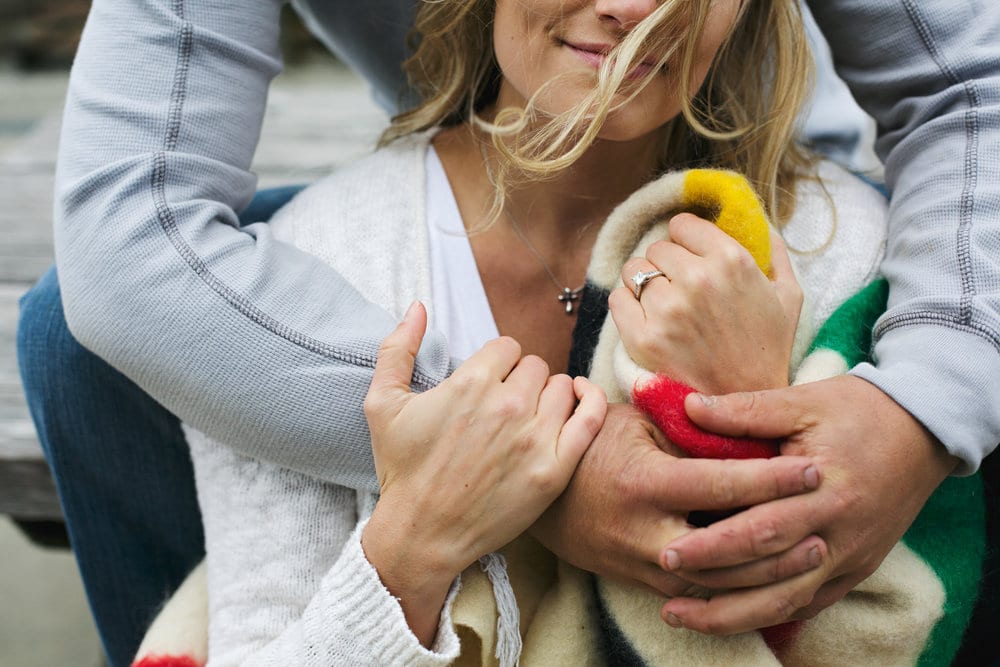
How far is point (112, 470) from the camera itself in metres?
1.28

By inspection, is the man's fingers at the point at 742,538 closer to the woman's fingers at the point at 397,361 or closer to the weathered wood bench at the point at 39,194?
the woman's fingers at the point at 397,361

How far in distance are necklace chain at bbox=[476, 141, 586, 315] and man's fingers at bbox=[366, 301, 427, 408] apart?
1.03 feet

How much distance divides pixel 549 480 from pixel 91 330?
48 centimetres

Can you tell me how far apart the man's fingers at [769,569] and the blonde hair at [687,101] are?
1.41ft

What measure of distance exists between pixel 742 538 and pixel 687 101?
49 centimetres

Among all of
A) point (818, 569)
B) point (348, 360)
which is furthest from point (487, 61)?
point (818, 569)

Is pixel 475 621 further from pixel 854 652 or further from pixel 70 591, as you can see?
pixel 70 591

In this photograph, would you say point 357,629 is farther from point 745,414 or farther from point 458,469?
point 745,414

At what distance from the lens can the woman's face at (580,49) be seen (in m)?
1.01

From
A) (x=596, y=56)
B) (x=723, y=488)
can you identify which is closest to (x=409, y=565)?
(x=723, y=488)

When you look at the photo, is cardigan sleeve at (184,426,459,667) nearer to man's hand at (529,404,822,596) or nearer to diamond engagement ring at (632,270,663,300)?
man's hand at (529,404,822,596)

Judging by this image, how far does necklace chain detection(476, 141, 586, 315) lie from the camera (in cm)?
123

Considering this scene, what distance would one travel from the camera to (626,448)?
857 mm

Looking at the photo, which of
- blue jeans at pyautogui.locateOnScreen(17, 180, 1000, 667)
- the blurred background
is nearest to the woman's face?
blue jeans at pyautogui.locateOnScreen(17, 180, 1000, 667)
